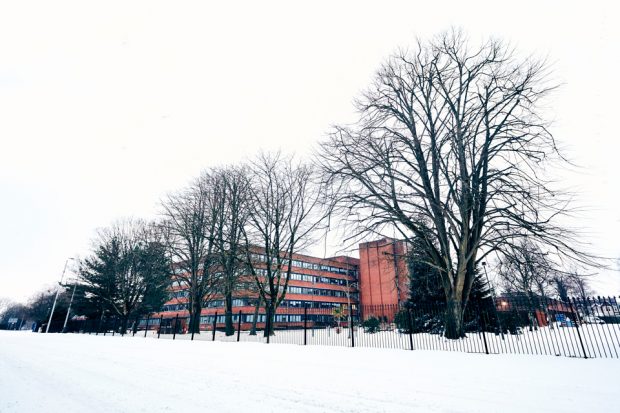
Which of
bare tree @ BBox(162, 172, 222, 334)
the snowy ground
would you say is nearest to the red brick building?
bare tree @ BBox(162, 172, 222, 334)

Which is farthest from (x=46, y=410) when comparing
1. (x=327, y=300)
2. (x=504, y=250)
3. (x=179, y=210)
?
(x=327, y=300)

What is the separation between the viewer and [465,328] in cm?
1998

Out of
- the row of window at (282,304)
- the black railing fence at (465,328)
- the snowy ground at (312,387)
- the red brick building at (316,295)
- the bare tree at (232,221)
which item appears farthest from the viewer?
the red brick building at (316,295)

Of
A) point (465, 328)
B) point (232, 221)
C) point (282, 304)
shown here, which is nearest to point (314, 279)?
point (282, 304)

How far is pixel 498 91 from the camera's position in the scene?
14383mm

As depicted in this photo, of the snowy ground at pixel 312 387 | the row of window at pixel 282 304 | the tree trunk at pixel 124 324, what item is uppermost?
the row of window at pixel 282 304

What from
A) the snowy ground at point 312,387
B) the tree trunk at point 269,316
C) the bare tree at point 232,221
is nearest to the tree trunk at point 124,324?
the bare tree at point 232,221

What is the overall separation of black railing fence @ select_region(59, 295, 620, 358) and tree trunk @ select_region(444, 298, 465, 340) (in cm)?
30

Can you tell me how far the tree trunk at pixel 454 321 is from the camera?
13.3 metres

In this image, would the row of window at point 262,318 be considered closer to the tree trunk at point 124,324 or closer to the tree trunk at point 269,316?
Result: the tree trunk at point 124,324

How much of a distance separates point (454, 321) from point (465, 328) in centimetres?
836

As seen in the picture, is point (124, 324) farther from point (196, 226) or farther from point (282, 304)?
point (282, 304)

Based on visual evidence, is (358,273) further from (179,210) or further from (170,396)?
(170,396)

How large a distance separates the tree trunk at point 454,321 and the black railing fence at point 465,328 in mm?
304
